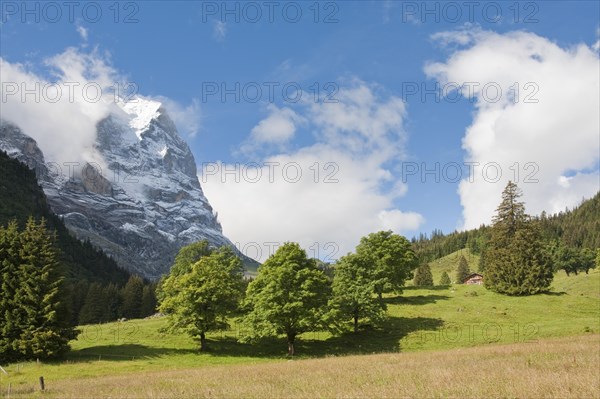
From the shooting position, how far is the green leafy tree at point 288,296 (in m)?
48.3

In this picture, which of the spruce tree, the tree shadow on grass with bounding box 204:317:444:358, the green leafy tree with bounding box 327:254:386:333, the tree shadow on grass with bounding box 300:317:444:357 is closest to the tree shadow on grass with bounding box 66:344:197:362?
the tree shadow on grass with bounding box 204:317:444:358

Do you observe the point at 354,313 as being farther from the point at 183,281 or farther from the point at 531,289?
the point at 531,289

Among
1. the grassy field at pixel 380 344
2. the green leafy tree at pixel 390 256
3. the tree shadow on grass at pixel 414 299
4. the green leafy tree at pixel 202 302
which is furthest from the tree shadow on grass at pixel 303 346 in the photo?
the green leafy tree at pixel 390 256

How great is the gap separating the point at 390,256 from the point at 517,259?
2152 cm

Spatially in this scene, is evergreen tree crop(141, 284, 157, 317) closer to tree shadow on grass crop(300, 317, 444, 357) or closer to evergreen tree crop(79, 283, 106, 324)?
evergreen tree crop(79, 283, 106, 324)

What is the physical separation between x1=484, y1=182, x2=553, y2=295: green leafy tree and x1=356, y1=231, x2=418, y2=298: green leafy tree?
45.8ft

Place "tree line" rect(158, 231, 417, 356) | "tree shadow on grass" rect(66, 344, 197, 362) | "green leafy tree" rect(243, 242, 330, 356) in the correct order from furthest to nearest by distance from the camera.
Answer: "tree line" rect(158, 231, 417, 356) < "green leafy tree" rect(243, 242, 330, 356) < "tree shadow on grass" rect(66, 344, 197, 362)

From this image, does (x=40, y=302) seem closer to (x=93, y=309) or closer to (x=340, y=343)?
(x=340, y=343)

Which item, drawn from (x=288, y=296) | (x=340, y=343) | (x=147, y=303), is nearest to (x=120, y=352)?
(x=288, y=296)

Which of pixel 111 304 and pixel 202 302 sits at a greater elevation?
pixel 202 302

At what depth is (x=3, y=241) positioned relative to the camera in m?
47.0

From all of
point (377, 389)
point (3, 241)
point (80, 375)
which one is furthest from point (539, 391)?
point (3, 241)

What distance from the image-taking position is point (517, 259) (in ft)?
240

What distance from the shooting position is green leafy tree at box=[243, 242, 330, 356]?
48.3 meters
